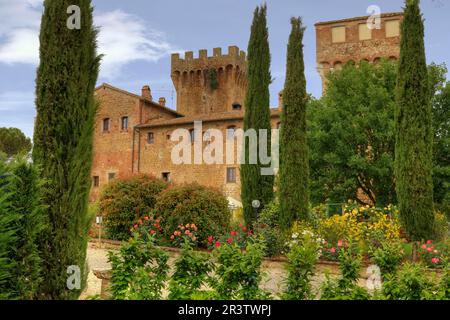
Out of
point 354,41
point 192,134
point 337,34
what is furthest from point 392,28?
point 192,134

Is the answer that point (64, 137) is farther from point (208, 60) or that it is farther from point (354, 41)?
point (208, 60)

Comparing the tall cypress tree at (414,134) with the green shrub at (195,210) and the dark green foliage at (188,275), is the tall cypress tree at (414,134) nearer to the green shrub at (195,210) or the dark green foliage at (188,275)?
the green shrub at (195,210)

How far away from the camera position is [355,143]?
64.0 ft

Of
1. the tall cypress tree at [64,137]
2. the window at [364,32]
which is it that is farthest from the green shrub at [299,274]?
the window at [364,32]

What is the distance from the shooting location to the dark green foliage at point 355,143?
18.7 m

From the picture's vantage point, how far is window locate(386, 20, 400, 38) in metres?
27.3

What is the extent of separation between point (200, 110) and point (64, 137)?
35611 millimetres

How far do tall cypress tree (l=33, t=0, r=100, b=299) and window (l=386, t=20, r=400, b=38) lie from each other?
2541 cm

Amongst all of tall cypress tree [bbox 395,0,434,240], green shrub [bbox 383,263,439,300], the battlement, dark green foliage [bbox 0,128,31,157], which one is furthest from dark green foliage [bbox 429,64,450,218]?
dark green foliage [bbox 0,128,31,157]

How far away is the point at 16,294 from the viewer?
468 cm

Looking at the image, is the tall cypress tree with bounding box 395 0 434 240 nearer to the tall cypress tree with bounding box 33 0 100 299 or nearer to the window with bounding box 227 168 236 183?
the tall cypress tree with bounding box 33 0 100 299

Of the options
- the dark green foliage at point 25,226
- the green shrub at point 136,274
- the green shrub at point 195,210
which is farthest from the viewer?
the green shrub at point 195,210

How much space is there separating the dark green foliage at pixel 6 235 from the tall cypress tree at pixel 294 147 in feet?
27.6

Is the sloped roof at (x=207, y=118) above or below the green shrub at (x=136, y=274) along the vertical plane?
above
